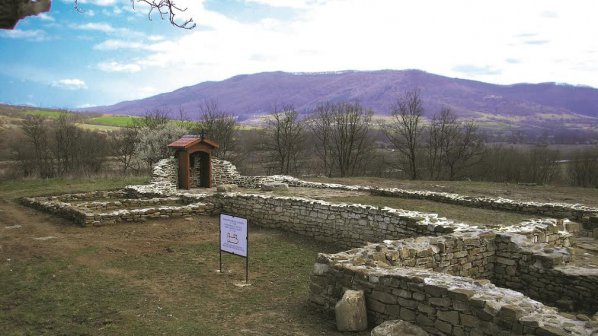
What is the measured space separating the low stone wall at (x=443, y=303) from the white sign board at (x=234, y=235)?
2.38m

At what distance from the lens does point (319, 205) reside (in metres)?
14.2

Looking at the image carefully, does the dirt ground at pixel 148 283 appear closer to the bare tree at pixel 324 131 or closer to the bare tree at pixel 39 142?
the bare tree at pixel 39 142

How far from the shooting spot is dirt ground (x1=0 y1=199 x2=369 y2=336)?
7453 millimetres

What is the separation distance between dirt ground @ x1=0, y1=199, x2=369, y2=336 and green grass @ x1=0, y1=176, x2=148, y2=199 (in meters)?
7.13

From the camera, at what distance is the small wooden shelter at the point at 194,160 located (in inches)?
901

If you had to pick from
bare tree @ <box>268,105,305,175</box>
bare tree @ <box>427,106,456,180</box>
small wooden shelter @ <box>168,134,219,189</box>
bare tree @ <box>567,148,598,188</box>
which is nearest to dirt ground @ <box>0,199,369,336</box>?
small wooden shelter @ <box>168,134,219,189</box>

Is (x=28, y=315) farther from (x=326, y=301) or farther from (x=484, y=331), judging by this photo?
(x=484, y=331)

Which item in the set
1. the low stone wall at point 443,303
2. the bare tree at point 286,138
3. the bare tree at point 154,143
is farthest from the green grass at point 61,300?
the bare tree at point 286,138

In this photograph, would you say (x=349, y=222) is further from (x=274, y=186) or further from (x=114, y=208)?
(x=114, y=208)

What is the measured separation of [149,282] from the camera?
9734 millimetres

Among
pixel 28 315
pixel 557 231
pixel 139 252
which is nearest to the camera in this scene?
pixel 28 315

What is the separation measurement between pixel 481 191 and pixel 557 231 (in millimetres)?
10049

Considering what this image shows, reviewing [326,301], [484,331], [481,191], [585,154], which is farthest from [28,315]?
[585,154]

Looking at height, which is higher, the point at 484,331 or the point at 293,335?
the point at 484,331
